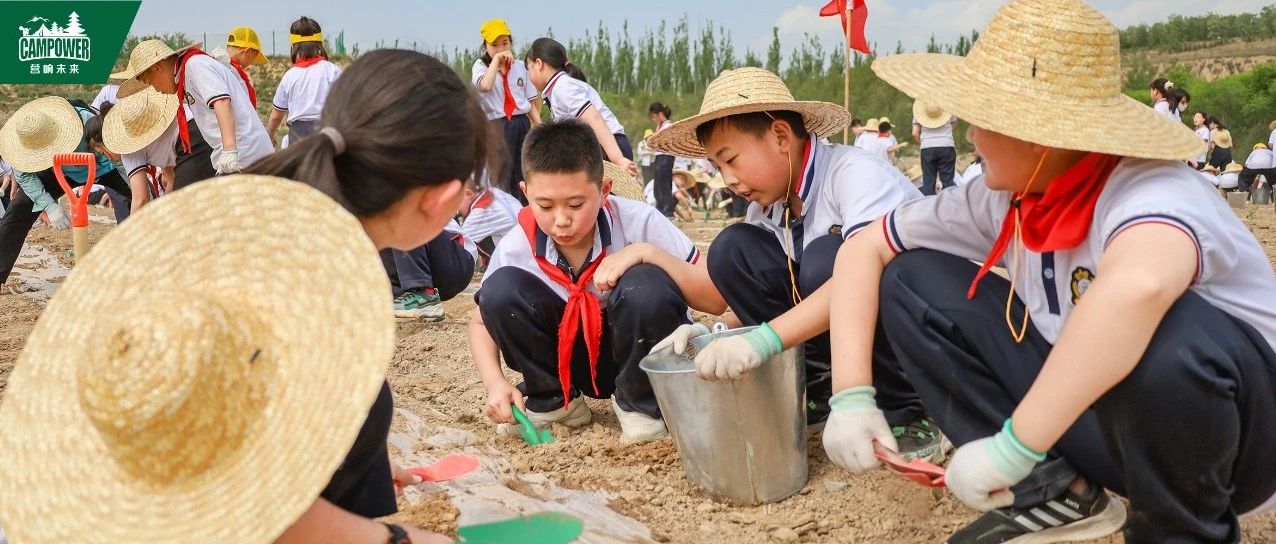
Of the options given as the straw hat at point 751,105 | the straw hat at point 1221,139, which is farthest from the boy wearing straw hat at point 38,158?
the straw hat at point 1221,139

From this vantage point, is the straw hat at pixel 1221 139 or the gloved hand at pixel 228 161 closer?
the gloved hand at pixel 228 161

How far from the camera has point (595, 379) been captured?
9.66ft

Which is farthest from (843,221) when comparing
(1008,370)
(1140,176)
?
(1140,176)

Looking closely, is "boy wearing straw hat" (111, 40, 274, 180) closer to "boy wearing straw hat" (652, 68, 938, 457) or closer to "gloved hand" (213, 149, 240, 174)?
"gloved hand" (213, 149, 240, 174)

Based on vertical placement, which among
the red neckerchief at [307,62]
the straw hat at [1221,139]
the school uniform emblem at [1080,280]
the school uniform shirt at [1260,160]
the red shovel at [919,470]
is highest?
the red neckerchief at [307,62]

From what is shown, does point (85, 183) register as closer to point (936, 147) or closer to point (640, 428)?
point (640, 428)

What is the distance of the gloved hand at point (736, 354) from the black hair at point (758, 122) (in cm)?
65

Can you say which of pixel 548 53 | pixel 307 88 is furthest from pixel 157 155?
pixel 548 53

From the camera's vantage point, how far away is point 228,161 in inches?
198

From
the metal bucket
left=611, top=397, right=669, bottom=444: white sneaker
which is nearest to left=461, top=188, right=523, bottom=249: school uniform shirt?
left=611, top=397, right=669, bottom=444: white sneaker

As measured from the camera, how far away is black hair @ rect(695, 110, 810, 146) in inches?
103

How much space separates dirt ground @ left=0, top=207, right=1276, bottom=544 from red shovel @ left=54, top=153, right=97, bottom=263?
2744 millimetres

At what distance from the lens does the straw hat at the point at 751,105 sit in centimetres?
254

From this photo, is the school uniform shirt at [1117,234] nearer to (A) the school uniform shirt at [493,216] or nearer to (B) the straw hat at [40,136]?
(A) the school uniform shirt at [493,216]
